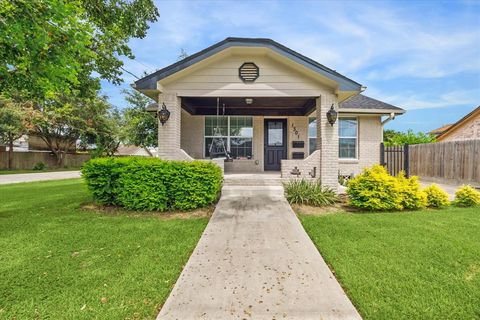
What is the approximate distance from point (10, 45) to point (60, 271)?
14.6ft

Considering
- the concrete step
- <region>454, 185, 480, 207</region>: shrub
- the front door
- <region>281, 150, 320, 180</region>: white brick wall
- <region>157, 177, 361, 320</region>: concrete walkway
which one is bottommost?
<region>157, 177, 361, 320</region>: concrete walkway

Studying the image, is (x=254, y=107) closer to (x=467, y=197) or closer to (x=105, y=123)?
(x=467, y=197)

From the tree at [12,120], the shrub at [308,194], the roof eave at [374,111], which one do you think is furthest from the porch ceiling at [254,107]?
the tree at [12,120]

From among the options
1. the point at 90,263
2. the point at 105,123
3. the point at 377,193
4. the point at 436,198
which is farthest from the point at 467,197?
the point at 105,123

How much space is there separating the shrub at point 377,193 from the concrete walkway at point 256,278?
2.10 m

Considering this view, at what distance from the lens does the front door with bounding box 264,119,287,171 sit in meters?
10.8

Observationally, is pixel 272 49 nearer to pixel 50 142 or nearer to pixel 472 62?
pixel 472 62

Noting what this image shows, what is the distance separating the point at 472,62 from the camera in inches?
711

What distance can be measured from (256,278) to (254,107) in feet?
26.6

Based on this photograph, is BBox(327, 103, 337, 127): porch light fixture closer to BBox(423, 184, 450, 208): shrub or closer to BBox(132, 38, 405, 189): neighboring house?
BBox(132, 38, 405, 189): neighboring house

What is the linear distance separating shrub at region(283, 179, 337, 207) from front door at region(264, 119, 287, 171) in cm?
358

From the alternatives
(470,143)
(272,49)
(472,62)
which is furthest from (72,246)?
(472,62)

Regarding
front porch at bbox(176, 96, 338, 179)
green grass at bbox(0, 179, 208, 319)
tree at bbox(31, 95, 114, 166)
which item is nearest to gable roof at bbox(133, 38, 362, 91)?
front porch at bbox(176, 96, 338, 179)

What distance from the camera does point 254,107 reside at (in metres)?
10.2
